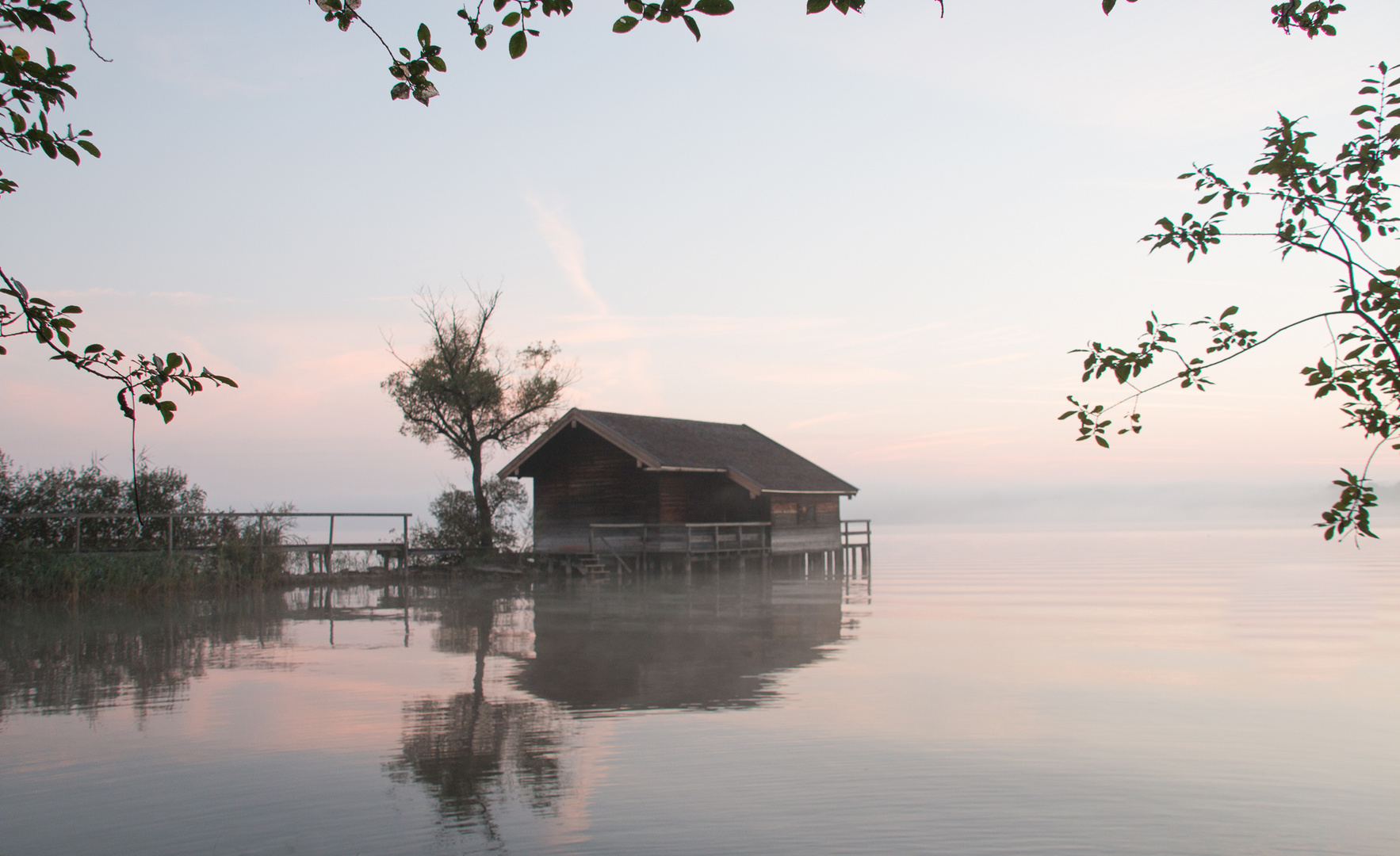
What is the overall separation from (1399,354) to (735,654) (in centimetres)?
1201

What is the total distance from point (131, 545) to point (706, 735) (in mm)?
24172

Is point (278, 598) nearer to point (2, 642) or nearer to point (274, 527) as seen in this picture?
point (274, 527)

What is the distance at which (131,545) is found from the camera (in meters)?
27.5

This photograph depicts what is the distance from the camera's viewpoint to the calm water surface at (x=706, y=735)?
675cm

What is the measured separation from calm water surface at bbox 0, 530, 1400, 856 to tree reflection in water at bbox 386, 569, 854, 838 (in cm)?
A: 6

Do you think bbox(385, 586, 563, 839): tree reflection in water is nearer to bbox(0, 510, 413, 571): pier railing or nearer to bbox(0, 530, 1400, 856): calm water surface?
bbox(0, 530, 1400, 856): calm water surface

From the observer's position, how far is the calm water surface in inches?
266

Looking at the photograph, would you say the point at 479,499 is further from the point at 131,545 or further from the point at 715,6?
the point at 715,6

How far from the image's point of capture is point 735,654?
14992mm

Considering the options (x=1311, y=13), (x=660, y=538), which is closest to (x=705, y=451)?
(x=660, y=538)

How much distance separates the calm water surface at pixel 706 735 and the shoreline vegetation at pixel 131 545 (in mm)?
3508

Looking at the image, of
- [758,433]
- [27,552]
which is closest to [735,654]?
[27,552]

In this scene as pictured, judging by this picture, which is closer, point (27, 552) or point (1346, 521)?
point (1346, 521)

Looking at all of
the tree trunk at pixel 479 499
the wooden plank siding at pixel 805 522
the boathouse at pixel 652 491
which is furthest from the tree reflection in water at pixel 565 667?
the tree trunk at pixel 479 499
